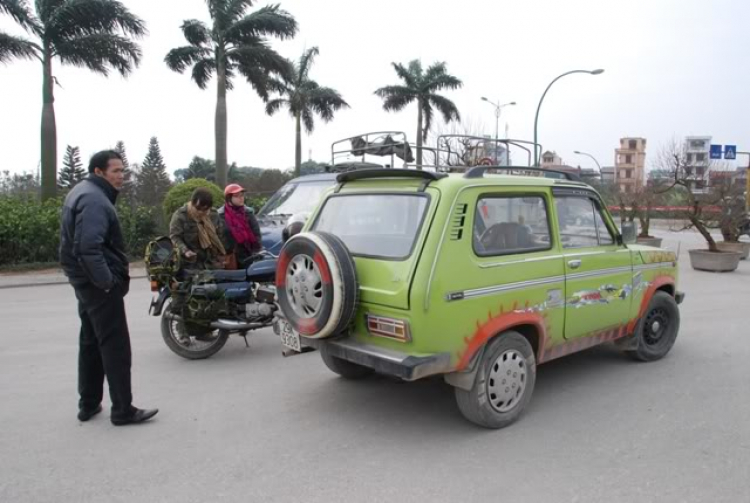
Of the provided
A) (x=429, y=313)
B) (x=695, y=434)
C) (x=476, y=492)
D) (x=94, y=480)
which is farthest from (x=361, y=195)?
(x=695, y=434)

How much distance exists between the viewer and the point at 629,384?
5.23 metres

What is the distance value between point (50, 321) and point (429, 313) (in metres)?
6.66

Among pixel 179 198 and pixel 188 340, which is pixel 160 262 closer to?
pixel 188 340

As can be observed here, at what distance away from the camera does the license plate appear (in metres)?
4.48

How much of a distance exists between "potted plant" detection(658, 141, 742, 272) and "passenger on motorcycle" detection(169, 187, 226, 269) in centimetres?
1257

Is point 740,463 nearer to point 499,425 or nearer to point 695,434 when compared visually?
point 695,434

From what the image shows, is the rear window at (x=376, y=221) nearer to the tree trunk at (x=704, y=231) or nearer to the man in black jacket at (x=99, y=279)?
the man in black jacket at (x=99, y=279)

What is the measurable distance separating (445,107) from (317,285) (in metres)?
35.0

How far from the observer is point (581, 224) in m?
5.08

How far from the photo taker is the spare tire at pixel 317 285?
3.92 m

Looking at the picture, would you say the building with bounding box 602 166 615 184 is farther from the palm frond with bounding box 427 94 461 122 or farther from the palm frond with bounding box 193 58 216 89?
the palm frond with bounding box 193 58 216 89

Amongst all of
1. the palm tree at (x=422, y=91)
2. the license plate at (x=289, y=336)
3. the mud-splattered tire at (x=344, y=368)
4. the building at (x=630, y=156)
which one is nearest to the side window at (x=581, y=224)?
the mud-splattered tire at (x=344, y=368)

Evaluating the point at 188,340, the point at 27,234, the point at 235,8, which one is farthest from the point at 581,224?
the point at 235,8

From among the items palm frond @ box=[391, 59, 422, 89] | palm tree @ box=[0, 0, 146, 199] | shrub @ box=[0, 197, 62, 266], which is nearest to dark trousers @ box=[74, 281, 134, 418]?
shrub @ box=[0, 197, 62, 266]
